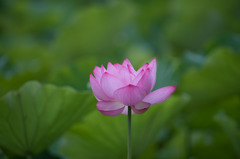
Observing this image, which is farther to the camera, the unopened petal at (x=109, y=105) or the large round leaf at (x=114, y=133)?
the large round leaf at (x=114, y=133)

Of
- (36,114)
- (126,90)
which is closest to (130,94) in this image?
(126,90)

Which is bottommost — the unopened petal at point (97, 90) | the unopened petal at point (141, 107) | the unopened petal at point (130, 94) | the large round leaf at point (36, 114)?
the unopened petal at point (141, 107)

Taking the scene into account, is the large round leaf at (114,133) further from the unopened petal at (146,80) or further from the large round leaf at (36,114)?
the unopened petal at (146,80)

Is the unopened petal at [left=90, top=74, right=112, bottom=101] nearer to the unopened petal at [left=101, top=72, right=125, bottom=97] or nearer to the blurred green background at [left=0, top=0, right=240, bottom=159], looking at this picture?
the unopened petal at [left=101, top=72, right=125, bottom=97]

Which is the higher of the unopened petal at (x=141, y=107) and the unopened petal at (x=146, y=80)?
the unopened petal at (x=146, y=80)

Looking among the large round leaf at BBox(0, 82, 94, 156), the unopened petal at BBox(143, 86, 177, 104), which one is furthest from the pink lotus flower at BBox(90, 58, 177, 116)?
the large round leaf at BBox(0, 82, 94, 156)

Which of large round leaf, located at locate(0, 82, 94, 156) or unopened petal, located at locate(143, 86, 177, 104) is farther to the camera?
large round leaf, located at locate(0, 82, 94, 156)

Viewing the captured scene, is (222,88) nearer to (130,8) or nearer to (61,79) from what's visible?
(61,79)

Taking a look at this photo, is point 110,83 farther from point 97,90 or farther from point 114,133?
point 114,133

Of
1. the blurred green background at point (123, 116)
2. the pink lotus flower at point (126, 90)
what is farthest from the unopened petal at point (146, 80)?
the blurred green background at point (123, 116)
